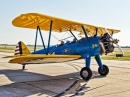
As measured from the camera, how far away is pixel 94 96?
6898 millimetres

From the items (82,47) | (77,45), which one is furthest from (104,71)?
(77,45)

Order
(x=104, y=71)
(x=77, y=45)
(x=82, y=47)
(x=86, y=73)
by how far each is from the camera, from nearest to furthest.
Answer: (x=86, y=73)
(x=82, y=47)
(x=77, y=45)
(x=104, y=71)

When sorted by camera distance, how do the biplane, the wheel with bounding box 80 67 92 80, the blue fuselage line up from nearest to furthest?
1. the wheel with bounding box 80 67 92 80
2. the biplane
3. the blue fuselage

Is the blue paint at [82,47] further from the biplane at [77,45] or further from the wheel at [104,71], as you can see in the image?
the wheel at [104,71]

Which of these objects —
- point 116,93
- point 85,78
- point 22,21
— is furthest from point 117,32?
point 116,93

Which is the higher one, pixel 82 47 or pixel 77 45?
pixel 77 45

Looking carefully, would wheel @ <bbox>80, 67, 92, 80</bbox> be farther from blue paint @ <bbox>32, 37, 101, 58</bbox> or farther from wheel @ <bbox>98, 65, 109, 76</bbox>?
wheel @ <bbox>98, 65, 109, 76</bbox>

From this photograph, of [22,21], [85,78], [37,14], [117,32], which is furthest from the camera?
[117,32]

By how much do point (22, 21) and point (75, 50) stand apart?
11.0 feet

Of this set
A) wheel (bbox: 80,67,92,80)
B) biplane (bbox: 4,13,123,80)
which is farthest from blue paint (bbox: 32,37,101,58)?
wheel (bbox: 80,67,92,80)

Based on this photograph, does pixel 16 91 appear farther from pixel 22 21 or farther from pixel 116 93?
pixel 22 21

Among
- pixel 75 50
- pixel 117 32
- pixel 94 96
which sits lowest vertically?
pixel 94 96

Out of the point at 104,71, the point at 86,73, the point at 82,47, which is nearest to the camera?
the point at 86,73

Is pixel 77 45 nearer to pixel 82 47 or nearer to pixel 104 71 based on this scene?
pixel 82 47
